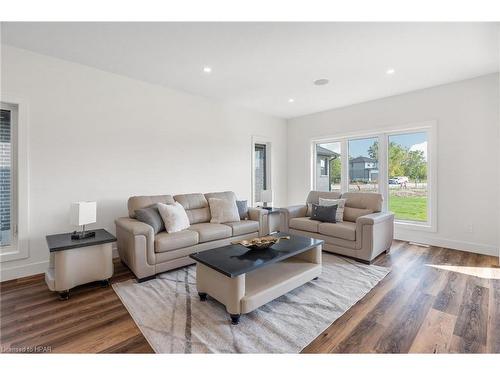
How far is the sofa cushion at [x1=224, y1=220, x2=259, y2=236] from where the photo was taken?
11.5 ft

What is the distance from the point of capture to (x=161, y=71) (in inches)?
129

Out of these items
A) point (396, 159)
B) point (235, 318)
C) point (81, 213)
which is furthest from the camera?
point (396, 159)

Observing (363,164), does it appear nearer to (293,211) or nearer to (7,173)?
(293,211)

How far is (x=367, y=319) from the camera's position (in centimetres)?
192

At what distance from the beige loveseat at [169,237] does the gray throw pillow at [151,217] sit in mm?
73

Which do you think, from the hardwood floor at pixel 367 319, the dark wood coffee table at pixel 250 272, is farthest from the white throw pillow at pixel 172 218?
the dark wood coffee table at pixel 250 272

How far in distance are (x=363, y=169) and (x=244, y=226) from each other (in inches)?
114

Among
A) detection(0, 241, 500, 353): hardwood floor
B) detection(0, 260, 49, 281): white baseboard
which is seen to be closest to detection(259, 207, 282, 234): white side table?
detection(0, 241, 500, 353): hardwood floor

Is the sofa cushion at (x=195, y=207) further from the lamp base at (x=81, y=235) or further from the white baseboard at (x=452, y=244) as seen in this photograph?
the white baseboard at (x=452, y=244)

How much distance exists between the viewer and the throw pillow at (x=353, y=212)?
12.1 feet

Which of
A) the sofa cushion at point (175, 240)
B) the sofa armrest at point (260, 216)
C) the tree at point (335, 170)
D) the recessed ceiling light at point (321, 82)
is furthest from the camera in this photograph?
the tree at point (335, 170)

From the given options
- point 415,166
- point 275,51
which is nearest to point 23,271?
point 275,51

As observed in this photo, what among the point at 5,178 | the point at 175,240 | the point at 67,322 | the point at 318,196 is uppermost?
the point at 5,178

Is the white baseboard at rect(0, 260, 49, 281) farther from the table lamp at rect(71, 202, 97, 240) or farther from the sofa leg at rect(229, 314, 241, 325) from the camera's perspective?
the sofa leg at rect(229, 314, 241, 325)
